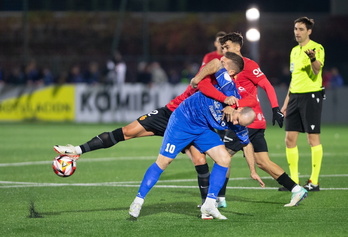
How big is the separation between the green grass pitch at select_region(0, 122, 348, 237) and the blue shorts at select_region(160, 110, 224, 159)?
81cm

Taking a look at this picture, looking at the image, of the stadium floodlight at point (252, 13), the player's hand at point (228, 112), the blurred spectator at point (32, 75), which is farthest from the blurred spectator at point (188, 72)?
the player's hand at point (228, 112)

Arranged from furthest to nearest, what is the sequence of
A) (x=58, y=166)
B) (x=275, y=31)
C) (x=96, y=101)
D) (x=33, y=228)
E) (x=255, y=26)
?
(x=275, y=31) < (x=96, y=101) < (x=255, y=26) < (x=58, y=166) < (x=33, y=228)

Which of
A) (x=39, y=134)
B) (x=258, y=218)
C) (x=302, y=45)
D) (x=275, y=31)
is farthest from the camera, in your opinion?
(x=275, y=31)

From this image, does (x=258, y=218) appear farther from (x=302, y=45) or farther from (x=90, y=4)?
(x=90, y=4)

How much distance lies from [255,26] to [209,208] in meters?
19.4

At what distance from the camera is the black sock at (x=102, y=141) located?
11.3 metres

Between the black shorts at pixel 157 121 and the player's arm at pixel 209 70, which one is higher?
the player's arm at pixel 209 70

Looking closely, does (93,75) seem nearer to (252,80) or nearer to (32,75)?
(32,75)

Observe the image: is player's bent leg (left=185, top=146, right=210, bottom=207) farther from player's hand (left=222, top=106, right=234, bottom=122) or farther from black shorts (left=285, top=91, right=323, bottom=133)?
black shorts (left=285, top=91, right=323, bottom=133)

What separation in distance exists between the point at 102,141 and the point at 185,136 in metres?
1.87

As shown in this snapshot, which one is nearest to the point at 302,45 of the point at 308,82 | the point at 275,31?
the point at 308,82

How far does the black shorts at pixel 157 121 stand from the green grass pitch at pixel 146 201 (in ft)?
3.13

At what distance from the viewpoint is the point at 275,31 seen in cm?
4622

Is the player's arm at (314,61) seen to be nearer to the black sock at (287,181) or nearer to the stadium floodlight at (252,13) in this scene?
the black sock at (287,181)
